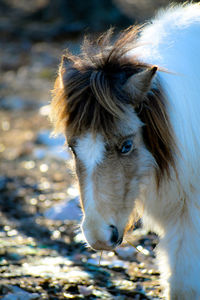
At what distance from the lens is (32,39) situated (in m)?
12.9

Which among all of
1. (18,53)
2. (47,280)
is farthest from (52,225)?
(18,53)

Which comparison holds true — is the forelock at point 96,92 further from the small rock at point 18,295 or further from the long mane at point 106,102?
the small rock at point 18,295

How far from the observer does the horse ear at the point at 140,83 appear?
2117 mm

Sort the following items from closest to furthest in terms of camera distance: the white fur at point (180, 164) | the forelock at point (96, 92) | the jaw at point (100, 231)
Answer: the jaw at point (100, 231), the forelock at point (96, 92), the white fur at point (180, 164)

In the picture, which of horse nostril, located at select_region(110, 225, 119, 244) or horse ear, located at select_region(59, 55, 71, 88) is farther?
horse ear, located at select_region(59, 55, 71, 88)

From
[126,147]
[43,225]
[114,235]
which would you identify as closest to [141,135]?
[126,147]

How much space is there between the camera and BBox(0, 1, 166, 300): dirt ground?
291 cm

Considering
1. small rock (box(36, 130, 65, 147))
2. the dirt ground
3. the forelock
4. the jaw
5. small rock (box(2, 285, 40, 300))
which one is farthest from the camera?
small rock (box(36, 130, 65, 147))

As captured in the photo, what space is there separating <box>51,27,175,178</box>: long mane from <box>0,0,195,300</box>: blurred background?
19.3 inches

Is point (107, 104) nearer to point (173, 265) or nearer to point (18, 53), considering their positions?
point (173, 265)

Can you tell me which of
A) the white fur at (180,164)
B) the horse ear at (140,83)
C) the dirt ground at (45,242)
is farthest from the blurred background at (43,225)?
the horse ear at (140,83)

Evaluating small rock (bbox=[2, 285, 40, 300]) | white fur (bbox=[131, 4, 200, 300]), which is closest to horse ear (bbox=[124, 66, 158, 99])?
white fur (bbox=[131, 4, 200, 300])

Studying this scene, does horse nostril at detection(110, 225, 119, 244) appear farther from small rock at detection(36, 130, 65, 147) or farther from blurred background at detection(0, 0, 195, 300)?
small rock at detection(36, 130, 65, 147)

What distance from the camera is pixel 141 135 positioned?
2281mm
